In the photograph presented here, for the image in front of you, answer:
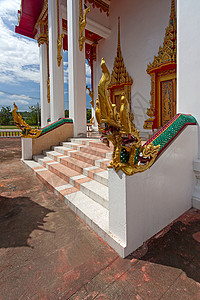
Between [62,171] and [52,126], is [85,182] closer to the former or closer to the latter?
[62,171]

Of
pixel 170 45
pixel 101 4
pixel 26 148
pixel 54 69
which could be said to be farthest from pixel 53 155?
pixel 101 4

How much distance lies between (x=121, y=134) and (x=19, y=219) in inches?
74.5

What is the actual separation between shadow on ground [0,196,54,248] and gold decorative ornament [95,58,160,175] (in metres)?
1.37

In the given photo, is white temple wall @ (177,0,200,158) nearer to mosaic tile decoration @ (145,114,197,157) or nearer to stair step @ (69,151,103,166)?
mosaic tile decoration @ (145,114,197,157)

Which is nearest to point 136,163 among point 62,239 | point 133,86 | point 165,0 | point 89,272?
point 89,272

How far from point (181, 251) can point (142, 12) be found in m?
7.90

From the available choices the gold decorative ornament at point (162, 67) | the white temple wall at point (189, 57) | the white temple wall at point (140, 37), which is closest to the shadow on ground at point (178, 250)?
the white temple wall at point (189, 57)

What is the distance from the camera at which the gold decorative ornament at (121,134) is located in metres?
1.34

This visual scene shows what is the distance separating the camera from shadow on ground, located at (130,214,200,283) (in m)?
1.49

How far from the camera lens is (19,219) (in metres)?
2.32

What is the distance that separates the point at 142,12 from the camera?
253 inches

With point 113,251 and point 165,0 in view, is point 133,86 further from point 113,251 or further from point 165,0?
point 113,251

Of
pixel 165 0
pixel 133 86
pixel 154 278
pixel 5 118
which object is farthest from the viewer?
pixel 5 118

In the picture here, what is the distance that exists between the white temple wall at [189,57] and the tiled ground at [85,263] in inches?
64.0
